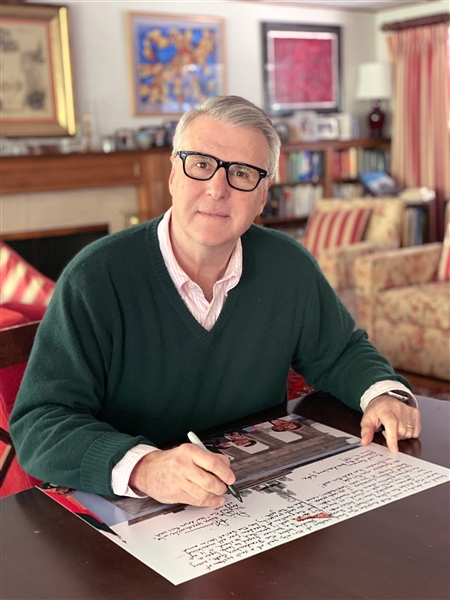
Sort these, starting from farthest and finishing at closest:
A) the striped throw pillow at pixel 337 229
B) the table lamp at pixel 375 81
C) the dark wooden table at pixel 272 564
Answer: the table lamp at pixel 375 81, the striped throw pillow at pixel 337 229, the dark wooden table at pixel 272 564

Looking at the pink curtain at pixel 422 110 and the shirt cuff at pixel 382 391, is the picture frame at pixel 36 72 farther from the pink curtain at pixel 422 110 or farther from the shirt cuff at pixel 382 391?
the shirt cuff at pixel 382 391

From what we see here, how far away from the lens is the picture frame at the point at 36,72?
4.68 m

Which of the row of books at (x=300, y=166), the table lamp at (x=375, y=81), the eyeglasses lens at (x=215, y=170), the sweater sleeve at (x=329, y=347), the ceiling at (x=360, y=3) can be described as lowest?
the sweater sleeve at (x=329, y=347)

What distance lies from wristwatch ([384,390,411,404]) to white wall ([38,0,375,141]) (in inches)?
162

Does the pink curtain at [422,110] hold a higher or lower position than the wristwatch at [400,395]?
higher

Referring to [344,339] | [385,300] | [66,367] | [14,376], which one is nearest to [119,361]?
[66,367]

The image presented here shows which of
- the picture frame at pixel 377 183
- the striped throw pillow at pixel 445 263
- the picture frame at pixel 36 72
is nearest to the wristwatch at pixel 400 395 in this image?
the striped throw pillow at pixel 445 263

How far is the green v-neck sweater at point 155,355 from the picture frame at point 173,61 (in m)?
3.96

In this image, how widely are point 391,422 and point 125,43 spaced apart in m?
4.48

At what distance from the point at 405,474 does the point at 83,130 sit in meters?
4.33

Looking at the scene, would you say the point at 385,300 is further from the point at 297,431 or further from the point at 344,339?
the point at 297,431

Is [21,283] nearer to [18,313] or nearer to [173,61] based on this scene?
[18,313]

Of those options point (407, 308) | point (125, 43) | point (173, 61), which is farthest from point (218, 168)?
point (173, 61)

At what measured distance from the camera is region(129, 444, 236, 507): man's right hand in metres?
1.02
